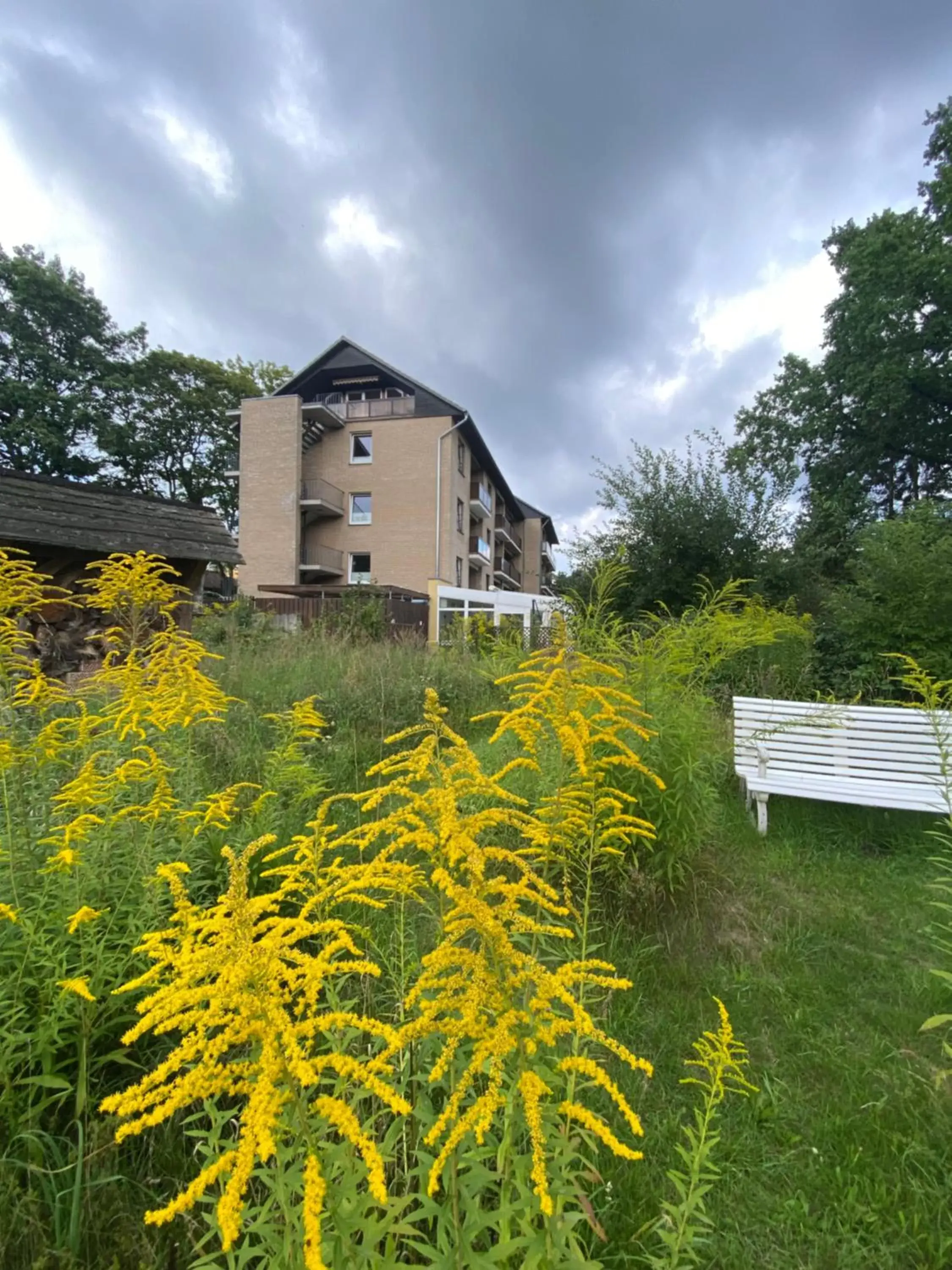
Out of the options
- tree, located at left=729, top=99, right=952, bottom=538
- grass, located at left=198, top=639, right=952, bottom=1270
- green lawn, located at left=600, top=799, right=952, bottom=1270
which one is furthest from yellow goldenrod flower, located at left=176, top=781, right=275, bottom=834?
tree, located at left=729, top=99, right=952, bottom=538

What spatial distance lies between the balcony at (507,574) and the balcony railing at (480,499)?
12.9 ft

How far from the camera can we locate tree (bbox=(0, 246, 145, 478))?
24.5 m

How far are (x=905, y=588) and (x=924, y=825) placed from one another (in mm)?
2596

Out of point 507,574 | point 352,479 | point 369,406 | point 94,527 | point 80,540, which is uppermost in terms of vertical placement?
point 369,406

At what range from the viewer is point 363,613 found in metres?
11.2

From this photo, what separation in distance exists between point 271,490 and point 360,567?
4.58m

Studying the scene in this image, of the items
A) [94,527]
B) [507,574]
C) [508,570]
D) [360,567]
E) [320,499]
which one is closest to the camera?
[94,527]

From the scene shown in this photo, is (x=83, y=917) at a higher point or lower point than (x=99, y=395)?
lower

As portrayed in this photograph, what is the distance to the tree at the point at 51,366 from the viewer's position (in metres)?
24.5

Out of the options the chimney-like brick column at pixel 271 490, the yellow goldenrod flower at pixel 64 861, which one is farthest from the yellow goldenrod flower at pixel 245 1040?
the chimney-like brick column at pixel 271 490

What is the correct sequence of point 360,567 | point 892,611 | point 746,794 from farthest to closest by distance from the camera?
point 360,567
point 892,611
point 746,794

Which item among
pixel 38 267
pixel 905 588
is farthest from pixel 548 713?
pixel 38 267

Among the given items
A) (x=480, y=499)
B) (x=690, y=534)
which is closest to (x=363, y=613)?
(x=690, y=534)

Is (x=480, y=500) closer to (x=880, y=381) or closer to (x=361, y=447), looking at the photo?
(x=361, y=447)
